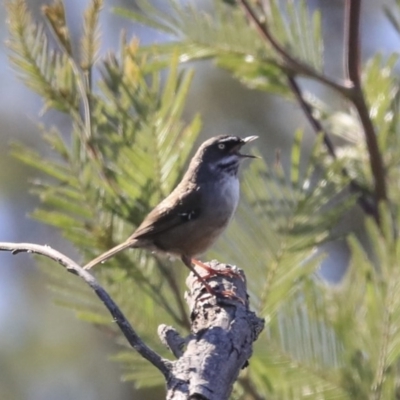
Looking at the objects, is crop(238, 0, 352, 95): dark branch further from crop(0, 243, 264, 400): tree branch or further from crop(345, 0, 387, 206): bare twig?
crop(0, 243, 264, 400): tree branch

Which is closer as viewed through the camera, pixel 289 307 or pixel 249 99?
pixel 289 307

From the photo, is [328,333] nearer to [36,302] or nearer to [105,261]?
[105,261]

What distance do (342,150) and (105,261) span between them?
1.07 m

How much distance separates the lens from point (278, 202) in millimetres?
2746

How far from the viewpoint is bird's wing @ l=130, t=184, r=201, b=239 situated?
3.39 m

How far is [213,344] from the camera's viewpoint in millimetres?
1967

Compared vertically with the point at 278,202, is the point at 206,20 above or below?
above

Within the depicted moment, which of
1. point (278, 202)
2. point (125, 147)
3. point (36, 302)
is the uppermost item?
point (36, 302)

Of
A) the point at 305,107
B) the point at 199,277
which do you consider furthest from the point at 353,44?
the point at 199,277

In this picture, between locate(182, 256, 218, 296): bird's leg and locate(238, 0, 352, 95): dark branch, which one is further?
locate(238, 0, 352, 95): dark branch

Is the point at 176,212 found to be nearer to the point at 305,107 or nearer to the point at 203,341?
the point at 305,107

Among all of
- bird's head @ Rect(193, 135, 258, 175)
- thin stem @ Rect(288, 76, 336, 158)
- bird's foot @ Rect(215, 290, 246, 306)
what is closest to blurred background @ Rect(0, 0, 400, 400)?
bird's head @ Rect(193, 135, 258, 175)

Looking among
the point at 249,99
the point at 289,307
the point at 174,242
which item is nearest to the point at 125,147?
the point at 289,307

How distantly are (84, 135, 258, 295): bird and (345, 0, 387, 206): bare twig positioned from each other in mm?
718
